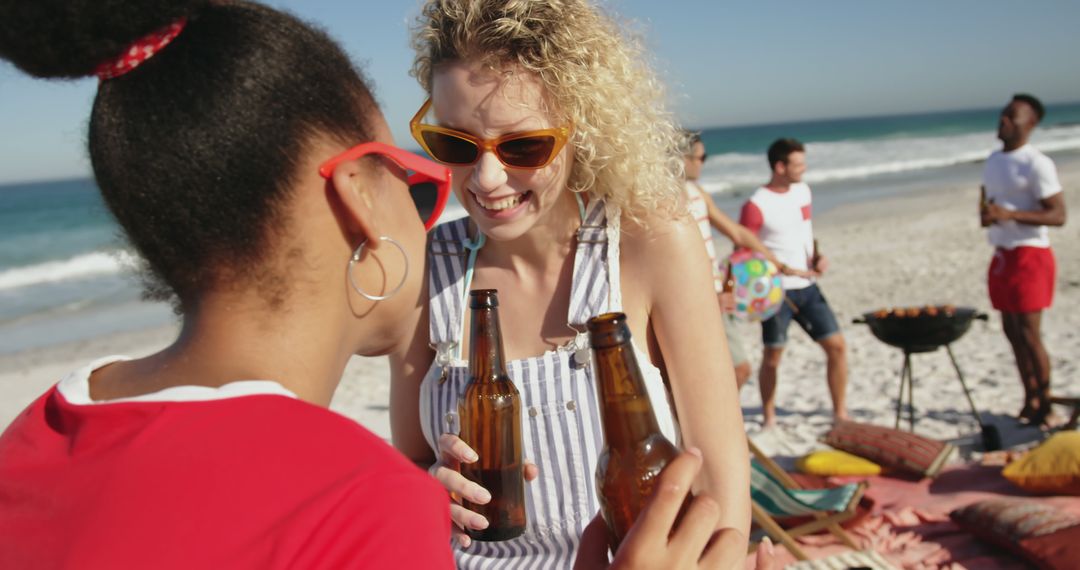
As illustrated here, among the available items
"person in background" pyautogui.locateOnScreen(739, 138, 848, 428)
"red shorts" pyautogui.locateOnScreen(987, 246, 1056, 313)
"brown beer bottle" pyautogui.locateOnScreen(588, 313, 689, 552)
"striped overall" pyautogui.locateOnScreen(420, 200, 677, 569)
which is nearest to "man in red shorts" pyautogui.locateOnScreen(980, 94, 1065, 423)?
"red shorts" pyautogui.locateOnScreen(987, 246, 1056, 313)

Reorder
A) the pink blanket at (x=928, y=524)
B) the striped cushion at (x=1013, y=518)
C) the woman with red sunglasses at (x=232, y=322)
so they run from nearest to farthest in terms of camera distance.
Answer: the woman with red sunglasses at (x=232, y=322) → the striped cushion at (x=1013, y=518) → the pink blanket at (x=928, y=524)

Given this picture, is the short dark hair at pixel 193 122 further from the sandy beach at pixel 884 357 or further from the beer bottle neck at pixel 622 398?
the sandy beach at pixel 884 357

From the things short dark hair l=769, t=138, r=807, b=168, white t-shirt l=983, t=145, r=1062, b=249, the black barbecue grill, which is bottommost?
the black barbecue grill

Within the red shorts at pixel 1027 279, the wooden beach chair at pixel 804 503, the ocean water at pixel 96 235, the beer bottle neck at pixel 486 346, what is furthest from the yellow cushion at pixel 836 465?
the beer bottle neck at pixel 486 346

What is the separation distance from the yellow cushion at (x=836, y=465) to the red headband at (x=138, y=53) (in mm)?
5462

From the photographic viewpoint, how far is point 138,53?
3.81 ft

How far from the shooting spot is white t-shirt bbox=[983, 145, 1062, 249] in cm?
670

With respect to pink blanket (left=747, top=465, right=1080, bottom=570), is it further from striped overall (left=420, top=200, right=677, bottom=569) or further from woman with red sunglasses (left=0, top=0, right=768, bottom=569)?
woman with red sunglasses (left=0, top=0, right=768, bottom=569)

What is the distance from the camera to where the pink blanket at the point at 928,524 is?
15.3 ft

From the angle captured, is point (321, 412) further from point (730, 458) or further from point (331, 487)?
point (730, 458)

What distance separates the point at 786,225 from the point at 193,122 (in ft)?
21.9

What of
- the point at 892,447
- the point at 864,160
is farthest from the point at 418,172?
the point at 864,160

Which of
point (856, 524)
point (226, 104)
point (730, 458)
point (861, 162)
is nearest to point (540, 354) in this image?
point (730, 458)

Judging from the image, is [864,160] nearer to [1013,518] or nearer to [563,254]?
[1013,518]
